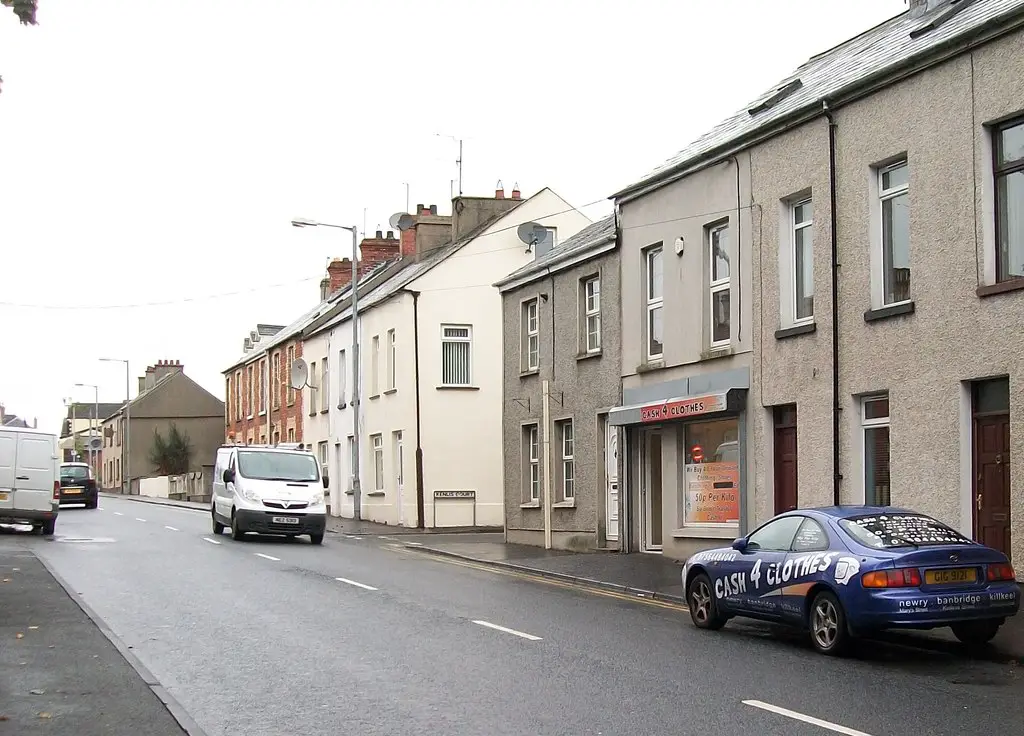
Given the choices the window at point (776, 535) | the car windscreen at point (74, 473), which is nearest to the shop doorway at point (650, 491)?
the window at point (776, 535)

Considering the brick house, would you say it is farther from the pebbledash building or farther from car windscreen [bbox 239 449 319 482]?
the pebbledash building

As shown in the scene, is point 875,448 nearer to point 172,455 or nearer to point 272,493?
point 272,493

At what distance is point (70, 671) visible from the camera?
10211 mm

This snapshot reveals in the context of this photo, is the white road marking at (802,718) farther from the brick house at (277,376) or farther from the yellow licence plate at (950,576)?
the brick house at (277,376)

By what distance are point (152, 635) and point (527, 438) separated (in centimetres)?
1690

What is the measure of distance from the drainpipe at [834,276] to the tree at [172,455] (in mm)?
69953

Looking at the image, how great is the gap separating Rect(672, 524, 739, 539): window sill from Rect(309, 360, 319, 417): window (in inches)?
1126

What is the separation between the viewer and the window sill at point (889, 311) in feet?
54.5

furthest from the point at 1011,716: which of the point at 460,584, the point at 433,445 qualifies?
the point at 433,445

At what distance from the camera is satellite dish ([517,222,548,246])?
37.5m

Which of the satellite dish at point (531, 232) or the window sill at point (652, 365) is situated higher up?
the satellite dish at point (531, 232)

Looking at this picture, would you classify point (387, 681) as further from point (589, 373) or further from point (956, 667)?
point (589, 373)

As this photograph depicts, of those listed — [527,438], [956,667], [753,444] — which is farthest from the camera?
[527,438]

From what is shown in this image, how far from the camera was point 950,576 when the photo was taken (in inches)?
441
